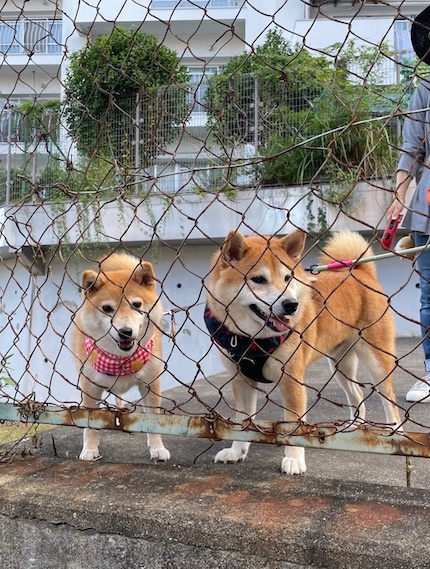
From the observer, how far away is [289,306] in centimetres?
193

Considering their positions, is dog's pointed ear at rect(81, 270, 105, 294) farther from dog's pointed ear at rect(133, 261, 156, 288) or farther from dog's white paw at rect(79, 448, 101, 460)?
dog's white paw at rect(79, 448, 101, 460)

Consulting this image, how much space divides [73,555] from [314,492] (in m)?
0.72

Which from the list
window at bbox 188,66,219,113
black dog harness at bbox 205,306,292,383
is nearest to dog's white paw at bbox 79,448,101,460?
black dog harness at bbox 205,306,292,383

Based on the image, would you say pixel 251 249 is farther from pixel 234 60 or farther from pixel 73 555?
pixel 234 60

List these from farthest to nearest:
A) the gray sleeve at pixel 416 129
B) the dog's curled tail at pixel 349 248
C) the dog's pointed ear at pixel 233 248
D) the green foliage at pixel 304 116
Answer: the green foliage at pixel 304 116 → the dog's curled tail at pixel 349 248 → the gray sleeve at pixel 416 129 → the dog's pointed ear at pixel 233 248

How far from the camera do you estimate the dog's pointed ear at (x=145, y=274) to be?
7.90 ft

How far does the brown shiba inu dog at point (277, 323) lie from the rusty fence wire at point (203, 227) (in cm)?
1

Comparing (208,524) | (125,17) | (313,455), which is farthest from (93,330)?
(125,17)

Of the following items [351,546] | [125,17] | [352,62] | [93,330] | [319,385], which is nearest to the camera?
[351,546]

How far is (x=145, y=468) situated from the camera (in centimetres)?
175

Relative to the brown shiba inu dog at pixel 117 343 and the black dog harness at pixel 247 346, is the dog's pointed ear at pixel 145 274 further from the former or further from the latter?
the black dog harness at pixel 247 346

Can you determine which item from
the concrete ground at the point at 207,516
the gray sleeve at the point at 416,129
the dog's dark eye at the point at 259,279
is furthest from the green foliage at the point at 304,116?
the concrete ground at the point at 207,516

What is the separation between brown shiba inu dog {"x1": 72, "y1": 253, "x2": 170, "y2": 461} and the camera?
6.91 ft

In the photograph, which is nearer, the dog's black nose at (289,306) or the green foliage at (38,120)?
the dog's black nose at (289,306)
